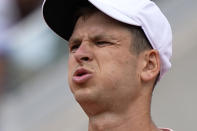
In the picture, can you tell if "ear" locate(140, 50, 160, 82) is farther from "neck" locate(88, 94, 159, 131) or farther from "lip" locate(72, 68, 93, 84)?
"lip" locate(72, 68, 93, 84)

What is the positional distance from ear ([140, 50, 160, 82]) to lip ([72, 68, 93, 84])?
0.74ft

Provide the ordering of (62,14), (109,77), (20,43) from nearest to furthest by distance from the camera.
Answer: (109,77) → (62,14) → (20,43)

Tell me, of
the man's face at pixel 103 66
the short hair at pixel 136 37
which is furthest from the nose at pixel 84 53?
the short hair at pixel 136 37

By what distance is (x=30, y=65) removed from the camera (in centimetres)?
609

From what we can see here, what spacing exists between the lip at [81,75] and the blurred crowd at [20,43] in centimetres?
335

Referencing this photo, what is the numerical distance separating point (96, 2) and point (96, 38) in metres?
0.14

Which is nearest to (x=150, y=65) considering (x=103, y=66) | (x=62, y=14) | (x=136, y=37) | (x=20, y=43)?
(x=136, y=37)

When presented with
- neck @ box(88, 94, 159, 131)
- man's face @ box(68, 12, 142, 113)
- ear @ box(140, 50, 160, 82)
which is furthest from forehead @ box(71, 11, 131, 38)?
neck @ box(88, 94, 159, 131)

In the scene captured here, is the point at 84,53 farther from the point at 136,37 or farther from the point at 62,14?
the point at 62,14

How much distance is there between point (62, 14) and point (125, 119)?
562mm

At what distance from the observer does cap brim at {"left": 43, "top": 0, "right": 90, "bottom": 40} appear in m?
2.86

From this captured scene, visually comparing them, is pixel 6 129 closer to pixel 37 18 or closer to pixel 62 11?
pixel 37 18

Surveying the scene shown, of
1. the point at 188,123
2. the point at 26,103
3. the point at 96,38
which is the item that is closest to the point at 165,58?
the point at 96,38

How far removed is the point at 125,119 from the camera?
104 inches
